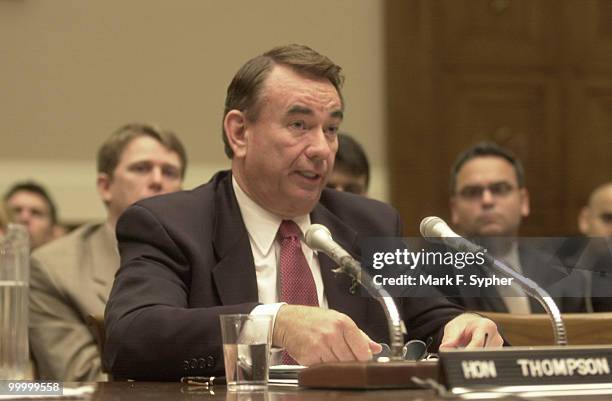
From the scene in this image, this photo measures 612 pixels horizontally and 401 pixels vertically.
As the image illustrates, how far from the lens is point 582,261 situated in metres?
2.63

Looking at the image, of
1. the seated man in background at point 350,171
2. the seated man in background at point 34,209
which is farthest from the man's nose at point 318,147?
the seated man in background at point 34,209

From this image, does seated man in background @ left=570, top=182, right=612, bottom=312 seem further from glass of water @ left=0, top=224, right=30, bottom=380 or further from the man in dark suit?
glass of water @ left=0, top=224, right=30, bottom=380

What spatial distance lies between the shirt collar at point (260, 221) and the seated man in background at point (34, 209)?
2743 mm

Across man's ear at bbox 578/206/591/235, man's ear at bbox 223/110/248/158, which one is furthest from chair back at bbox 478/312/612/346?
man's ear at bbox 578/206/591/235

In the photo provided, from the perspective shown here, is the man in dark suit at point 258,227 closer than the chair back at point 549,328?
Yes

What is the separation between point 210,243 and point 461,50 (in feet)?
12.1

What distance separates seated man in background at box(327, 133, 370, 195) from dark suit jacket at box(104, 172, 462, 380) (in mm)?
1347

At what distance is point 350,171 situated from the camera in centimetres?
441

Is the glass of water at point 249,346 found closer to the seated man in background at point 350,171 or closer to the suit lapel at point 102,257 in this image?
the suit lapel at point 102,257

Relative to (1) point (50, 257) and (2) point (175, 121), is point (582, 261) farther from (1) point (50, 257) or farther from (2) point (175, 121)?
(2) point (175, 121)

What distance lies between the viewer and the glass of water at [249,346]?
6.51ft

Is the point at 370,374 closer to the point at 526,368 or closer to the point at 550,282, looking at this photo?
the point at 526,368

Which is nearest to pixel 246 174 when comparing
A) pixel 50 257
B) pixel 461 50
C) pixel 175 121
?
pixel 50 257

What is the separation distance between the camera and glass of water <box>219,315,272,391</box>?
198 cm
